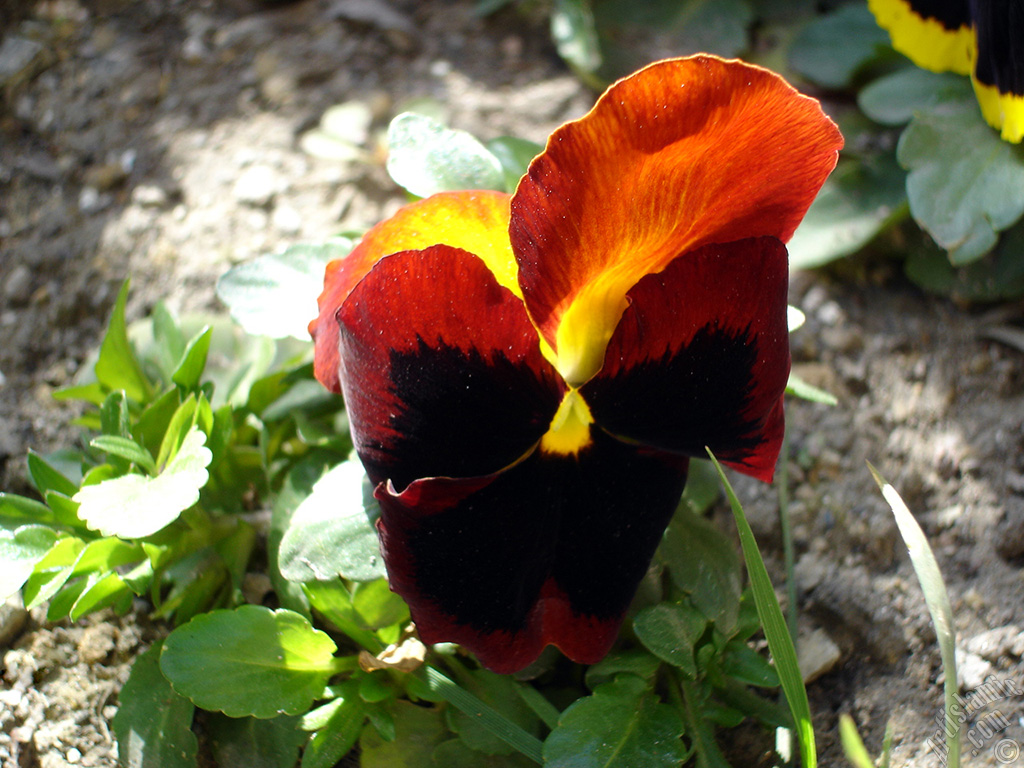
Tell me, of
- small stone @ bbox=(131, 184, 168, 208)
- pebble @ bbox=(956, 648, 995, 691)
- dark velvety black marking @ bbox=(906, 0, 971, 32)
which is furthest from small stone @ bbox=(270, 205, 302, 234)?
pebble @ bbox=(956, 648, 995, 691)

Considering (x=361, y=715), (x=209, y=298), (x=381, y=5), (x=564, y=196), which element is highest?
(x=564, y=196)

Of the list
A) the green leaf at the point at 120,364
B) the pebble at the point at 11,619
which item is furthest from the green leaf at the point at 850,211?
the pebble at the point at 11,619

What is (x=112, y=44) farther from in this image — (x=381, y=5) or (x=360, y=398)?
(x=360, y=398)

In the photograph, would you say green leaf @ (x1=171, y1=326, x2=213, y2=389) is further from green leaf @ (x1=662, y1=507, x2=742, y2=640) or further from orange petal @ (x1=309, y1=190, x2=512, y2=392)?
green leaf @ (x1=662, y1=507, x2=742, y2=640)

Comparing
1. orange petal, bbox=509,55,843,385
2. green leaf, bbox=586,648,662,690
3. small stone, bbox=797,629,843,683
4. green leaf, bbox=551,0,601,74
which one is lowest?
small stone, bbox=797,629,843,683

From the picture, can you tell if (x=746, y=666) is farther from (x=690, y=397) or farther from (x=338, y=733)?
(x=338, y=733)

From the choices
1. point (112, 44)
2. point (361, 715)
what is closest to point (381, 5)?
point (112, 44)
